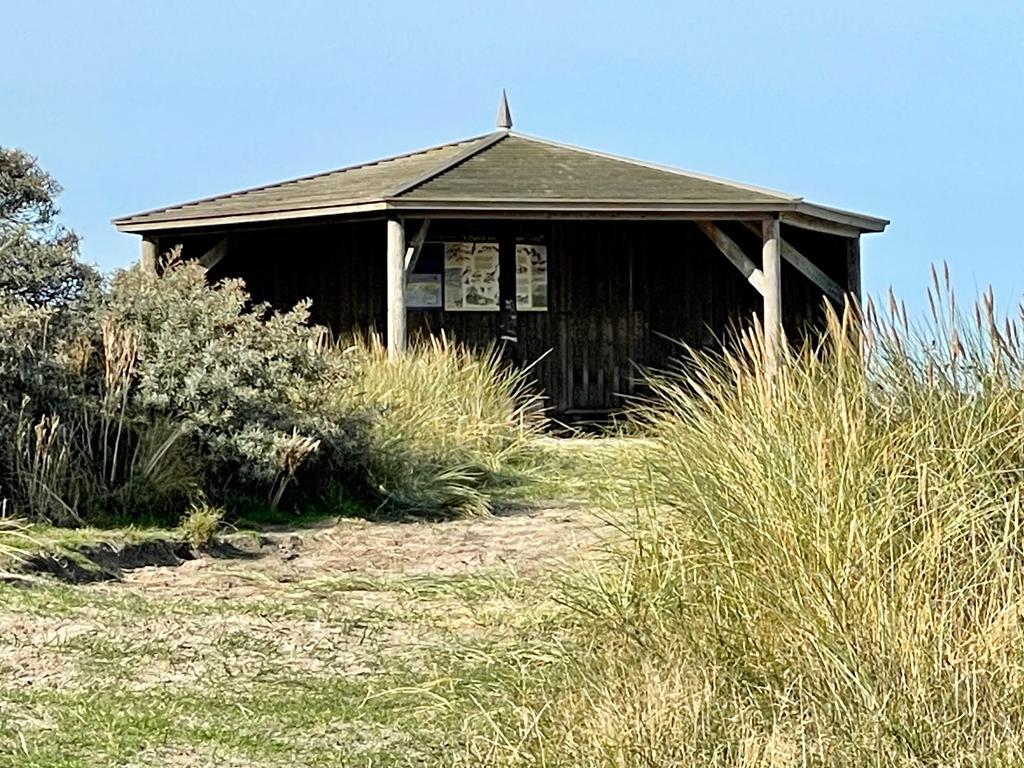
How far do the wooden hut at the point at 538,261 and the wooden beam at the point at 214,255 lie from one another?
0.02m

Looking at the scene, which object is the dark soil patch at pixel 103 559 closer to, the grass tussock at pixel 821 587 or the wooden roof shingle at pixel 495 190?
the grass tussock at pixel 821 587

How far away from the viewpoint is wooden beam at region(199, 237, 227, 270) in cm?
1712

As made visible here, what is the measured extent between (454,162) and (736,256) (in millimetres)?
3461

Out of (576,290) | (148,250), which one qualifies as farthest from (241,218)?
(576,290)

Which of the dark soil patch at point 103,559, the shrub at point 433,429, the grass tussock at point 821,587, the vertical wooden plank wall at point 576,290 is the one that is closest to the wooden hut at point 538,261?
the vertical wooden plank wall at point 576,290

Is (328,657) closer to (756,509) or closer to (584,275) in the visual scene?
(756,509)

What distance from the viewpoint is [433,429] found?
11.8 meters

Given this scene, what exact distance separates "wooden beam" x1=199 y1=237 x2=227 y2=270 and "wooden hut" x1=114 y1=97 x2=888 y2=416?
0.02 m

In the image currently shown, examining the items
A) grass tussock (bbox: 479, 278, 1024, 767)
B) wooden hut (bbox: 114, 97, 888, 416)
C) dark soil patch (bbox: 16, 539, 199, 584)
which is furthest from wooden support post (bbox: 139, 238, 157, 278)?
grass tussock (bbox: 479, 278, 1024, 767)

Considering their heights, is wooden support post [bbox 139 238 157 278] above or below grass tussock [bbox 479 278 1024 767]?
above

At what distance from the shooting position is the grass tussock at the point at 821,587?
13.3 ft

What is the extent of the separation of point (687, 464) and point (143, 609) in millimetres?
2621

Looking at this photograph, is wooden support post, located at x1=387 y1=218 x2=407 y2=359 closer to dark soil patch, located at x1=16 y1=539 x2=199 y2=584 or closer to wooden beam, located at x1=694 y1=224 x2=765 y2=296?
wooden beam, located at x1=694 y1=224 x2=765 y2=296

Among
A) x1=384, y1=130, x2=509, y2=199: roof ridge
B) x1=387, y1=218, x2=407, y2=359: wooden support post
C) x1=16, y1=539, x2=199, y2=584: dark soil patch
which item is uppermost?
x1=384, y1=130, x2=509, y2=199: roof ridge
